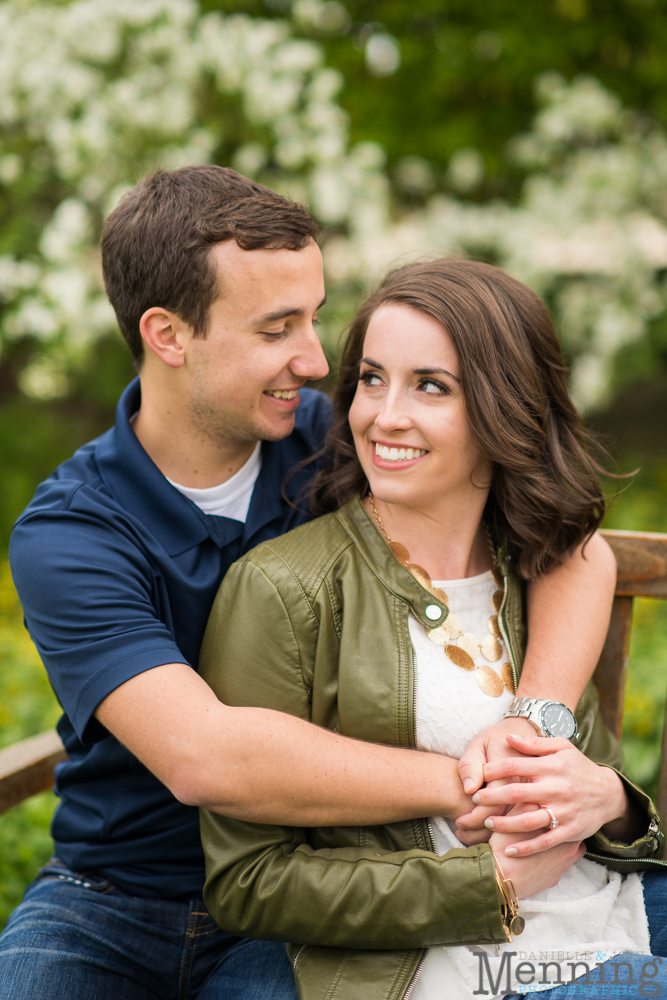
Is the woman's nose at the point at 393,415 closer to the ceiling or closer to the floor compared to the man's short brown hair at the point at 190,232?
closer to the floor

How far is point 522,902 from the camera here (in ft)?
5.89

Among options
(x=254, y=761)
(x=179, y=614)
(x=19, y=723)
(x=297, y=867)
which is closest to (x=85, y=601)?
(x=179, y=614)

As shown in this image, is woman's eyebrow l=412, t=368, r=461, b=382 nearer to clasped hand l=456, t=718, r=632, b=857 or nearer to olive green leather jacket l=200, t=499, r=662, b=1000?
olive green leather jacket l=200, t=499, r=662, b=1000

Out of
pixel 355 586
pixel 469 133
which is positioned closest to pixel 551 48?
pixel 469 133

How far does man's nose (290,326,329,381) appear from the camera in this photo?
2.23 metres

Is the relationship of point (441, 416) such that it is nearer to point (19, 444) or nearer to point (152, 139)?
point (152, 139)

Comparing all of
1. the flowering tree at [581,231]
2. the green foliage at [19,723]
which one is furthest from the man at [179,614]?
the flowering tree at [581,231]

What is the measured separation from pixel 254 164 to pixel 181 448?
9.68 feet

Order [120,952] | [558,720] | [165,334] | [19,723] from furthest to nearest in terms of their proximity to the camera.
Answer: [19,723], [165,334], [120,952], [558,720]

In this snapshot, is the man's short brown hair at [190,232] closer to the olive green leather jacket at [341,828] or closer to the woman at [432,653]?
the woman at [432,653]

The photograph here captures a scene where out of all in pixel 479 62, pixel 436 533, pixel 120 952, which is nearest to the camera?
pixel 120 952

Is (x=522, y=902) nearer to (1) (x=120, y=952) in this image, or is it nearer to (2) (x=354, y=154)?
(1) (x=120, y=952)

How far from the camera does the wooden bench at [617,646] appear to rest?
2.34m

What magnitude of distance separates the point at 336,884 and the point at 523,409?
109 cm
